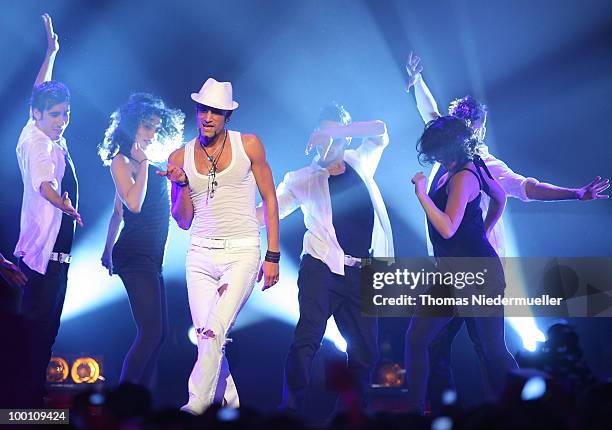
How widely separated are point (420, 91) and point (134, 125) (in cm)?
252

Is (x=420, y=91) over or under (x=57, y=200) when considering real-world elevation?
over

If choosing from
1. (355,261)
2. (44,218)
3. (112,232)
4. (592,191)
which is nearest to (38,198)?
(44,218)

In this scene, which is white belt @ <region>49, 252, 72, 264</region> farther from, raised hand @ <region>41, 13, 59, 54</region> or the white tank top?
raised hand @ <region>41, 13, 59, 54</region>

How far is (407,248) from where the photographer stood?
741cm

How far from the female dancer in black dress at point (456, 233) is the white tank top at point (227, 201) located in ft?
3.81

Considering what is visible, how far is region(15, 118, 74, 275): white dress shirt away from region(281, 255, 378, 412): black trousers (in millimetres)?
2070

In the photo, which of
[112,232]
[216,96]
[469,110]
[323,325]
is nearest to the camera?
[216,96]

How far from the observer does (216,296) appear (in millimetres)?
5434

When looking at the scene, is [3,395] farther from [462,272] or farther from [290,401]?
[462,272]

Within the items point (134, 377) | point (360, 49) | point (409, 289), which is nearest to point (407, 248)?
point (409, 289)

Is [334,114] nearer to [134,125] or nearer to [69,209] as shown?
[134,125]

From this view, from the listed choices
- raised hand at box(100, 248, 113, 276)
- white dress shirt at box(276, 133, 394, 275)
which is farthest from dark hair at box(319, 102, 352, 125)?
raised hand at box(100, 248, 113, 276)

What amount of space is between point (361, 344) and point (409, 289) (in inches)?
35.8

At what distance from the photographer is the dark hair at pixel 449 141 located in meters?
5.99
